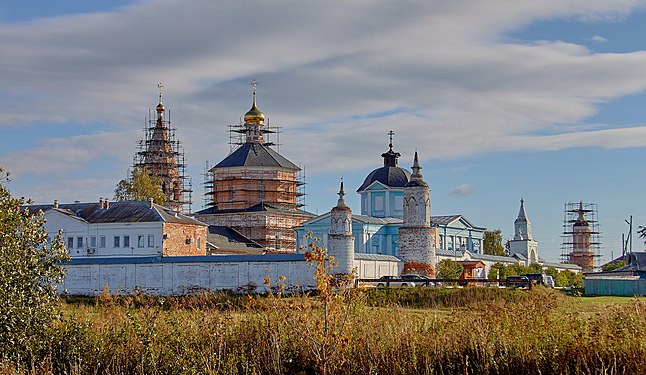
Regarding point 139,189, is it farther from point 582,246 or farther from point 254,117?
point 582,246

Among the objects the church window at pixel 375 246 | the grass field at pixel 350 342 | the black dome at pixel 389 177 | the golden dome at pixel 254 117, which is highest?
the golden dome at pixel 254 117

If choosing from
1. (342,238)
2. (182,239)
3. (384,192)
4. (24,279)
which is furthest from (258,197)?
(24,279)

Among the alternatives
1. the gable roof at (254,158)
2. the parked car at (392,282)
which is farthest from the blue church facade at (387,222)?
the parked car at (392,282)

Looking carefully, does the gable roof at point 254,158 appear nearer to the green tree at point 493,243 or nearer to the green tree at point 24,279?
the green tree at point 493,243

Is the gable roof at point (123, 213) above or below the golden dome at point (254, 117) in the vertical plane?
below

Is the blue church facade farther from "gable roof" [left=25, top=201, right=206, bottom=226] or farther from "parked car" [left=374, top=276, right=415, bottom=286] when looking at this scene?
"parked car" [left=374, top=276, right=415, bottom=286]

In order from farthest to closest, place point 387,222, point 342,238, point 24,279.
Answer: point 387,222
point 342,238
point 24,279

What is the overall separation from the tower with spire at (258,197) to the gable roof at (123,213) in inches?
444

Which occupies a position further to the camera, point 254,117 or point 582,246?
point 582,246

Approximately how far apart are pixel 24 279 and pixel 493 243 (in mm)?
59429

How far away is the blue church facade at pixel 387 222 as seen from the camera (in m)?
52.3

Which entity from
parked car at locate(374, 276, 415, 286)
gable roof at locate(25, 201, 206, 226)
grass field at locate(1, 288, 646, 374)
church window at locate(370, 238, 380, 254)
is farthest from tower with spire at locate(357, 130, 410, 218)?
grass field at locate(1, 288, 646, 374)

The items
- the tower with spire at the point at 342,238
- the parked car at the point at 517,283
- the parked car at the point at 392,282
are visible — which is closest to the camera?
the parked car at the point at 517,283

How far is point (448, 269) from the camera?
4603cm
